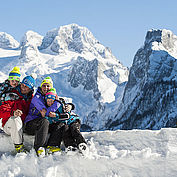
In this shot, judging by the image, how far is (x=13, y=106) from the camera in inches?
217

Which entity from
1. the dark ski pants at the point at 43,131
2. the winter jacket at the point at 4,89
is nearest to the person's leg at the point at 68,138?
the dark ski pants at the point at 43,131

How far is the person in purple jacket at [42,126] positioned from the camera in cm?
487

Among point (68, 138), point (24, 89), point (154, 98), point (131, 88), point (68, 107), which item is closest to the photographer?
point (68, 138)

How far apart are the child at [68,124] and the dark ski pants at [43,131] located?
13cm

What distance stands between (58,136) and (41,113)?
0.63 meters

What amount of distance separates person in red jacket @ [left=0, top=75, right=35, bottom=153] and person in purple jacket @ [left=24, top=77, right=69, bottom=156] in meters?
0.26

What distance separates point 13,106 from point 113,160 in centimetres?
249

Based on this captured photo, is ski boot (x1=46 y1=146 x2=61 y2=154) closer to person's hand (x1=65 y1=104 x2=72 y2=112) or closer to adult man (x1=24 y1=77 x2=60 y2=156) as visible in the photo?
adult man (x1=24 y1=77 x2=60 y2=156)

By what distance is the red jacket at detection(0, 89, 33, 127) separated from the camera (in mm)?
5332

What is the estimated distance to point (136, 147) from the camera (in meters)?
4.85

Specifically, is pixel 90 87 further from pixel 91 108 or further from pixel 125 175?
pixel 125 175

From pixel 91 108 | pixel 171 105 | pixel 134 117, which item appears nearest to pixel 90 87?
pixel 91 108

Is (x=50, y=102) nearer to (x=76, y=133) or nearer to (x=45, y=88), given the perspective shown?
(x=45, y=88)

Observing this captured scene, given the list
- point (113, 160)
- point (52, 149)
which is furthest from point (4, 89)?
point (113, 160)
